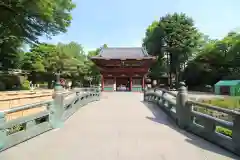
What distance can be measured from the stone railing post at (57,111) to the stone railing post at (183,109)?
3667 millimetres

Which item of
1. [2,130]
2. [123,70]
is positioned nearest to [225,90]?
[123,70]

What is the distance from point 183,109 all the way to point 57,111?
380 centimetres

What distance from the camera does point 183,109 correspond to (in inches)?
244

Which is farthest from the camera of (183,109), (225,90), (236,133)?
(225,90)

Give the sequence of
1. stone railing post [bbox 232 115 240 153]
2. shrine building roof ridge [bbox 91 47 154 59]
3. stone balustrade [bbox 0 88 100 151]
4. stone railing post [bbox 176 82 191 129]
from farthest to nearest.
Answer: shrine building roof ridge [bbox 91 47 154 59], stone railing post [bbox 176 82 191 129], stone balustrade [bbox 0 88 100 151], stone railing post [bbox 232 115 240 153]

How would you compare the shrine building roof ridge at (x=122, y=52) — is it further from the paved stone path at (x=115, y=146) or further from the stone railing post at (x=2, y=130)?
the stone railing post at (x=2, y=130)

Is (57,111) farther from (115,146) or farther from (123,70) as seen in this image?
(123,70)

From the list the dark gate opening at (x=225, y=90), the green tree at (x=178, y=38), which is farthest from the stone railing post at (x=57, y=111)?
the green tree at (x=178, y=38)

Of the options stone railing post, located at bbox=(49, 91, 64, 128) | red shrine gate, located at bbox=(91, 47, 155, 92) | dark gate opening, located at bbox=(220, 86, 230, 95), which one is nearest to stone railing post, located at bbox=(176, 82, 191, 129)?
stone railing post, located at bbox=(49, 91, 64, 128)

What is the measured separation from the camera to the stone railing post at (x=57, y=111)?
613 cm

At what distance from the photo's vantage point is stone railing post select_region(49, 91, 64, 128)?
20.1 ft

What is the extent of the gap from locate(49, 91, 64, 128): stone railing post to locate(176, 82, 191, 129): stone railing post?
367 centimetres

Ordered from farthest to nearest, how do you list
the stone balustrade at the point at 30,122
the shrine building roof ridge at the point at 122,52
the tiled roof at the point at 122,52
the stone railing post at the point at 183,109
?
1. the tiled roof at the point at 122,52
2. the shrine building roof ridge at the point at 122,52
3. the stone railing post at the point at 183,109
4. the stone balustrade at the point at 30,122

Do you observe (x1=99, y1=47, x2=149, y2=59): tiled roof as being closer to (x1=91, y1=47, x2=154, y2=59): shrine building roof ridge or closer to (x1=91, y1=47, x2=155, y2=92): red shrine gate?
(x1=91, y1=47, x2=154, y2=59): shrine building roof ridge
